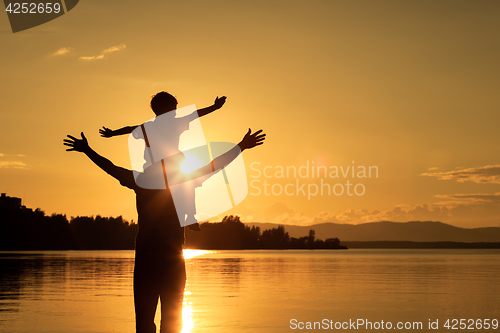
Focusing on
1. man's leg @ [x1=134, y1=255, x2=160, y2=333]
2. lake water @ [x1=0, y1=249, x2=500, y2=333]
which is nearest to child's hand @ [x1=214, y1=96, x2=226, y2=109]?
man's leg @ [x1=134, y1=255, x2=160, y2=333]

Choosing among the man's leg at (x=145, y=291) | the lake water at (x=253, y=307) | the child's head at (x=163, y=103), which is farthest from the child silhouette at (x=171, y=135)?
the lake water at (x=253, y=307)

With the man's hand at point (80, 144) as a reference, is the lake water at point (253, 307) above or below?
below

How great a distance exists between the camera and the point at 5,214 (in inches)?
7092

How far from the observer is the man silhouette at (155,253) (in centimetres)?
386

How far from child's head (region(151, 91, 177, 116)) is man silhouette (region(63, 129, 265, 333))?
527 millimetres

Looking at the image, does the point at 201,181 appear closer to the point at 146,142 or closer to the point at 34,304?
the point at 146,142

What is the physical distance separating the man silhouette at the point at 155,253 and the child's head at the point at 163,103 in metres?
0.53

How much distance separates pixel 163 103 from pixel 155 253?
1.15 m

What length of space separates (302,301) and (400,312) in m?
3.49

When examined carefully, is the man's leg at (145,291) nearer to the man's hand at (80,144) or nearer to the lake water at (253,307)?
the man's hand at (80,144)

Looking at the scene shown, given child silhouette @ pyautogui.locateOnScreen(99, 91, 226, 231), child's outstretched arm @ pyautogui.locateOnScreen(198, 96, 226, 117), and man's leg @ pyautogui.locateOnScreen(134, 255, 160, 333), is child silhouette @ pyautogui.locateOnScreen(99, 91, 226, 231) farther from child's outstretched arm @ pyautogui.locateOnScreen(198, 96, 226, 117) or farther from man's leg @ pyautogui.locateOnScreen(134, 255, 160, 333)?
man's leg @ pyautogui.locateOnScreen(134, 255, 160, 333)

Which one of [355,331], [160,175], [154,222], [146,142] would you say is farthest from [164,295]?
[355,331]

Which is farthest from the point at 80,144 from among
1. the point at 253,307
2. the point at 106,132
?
the point at 253,307

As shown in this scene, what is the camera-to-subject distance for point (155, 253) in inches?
152
